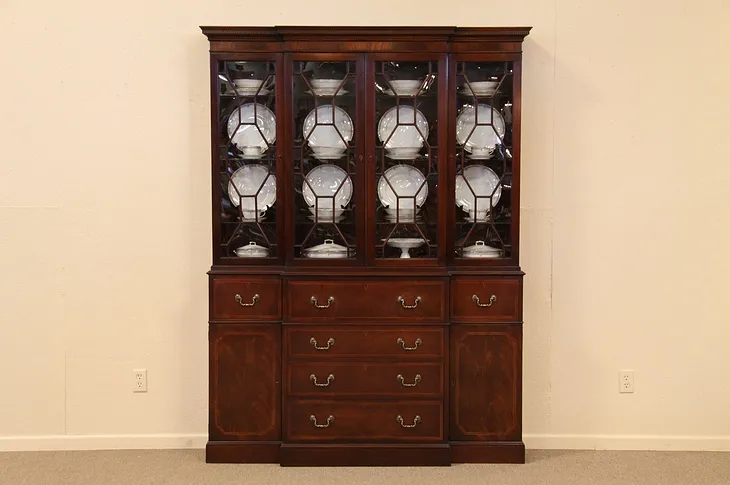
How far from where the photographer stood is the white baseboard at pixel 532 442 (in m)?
3.91

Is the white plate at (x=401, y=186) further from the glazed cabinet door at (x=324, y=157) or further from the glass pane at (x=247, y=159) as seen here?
the glass pane at (x=247, y=159)

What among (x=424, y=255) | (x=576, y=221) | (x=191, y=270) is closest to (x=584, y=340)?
(x=576, y=221)

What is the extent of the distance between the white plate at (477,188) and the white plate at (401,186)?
0.19 meters

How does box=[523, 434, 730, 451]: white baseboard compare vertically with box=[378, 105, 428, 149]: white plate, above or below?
below

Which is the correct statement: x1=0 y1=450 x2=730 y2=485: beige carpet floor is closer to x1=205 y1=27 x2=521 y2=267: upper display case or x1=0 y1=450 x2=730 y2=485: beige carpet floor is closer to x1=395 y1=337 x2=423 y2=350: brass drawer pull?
x1=395 y1=337 x2=423 y2=350: brass drawer pull

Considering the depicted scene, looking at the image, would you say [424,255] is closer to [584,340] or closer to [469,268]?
[469,268]

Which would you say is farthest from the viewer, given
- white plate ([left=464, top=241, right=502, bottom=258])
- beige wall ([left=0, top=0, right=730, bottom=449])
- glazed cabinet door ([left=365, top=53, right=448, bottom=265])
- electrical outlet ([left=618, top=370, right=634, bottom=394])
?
electrical outlet ([left=618, top=370, right=634, bottom=394])

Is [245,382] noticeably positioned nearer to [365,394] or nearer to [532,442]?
[365,394]

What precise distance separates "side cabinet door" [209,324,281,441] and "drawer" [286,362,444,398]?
126 millimetres

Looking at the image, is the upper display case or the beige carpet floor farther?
the upper display case

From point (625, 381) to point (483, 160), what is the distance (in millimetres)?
1398

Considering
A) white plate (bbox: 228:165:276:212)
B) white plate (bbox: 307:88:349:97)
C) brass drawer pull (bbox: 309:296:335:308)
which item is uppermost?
white plate (bbox: 307:88:349:97)

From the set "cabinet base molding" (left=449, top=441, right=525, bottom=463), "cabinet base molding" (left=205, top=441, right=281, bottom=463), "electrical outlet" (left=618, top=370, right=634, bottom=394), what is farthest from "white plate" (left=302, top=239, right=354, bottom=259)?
"electrical outlet" (left=618, top=370, right=634, bottom=394)

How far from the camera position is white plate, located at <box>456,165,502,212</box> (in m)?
3.69
